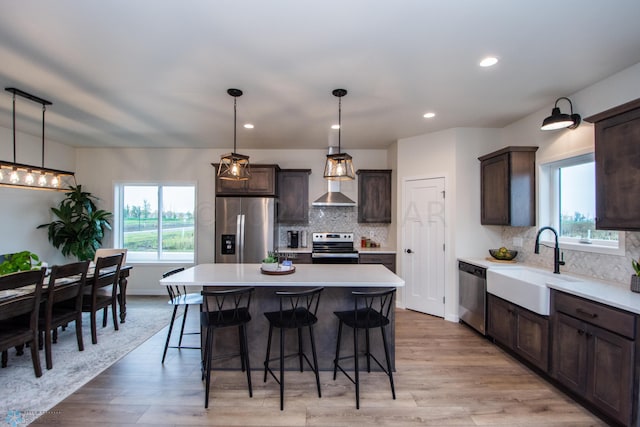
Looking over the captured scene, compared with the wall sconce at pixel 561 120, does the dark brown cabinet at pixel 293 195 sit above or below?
below

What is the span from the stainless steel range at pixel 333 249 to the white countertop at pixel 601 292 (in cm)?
271

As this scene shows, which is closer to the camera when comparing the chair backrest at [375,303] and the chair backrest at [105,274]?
the chair backrest at [375,303]

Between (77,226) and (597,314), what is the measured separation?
6.74 metres

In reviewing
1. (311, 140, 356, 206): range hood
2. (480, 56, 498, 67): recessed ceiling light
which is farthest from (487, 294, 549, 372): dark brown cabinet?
(311, 140, 356, 206): range hood

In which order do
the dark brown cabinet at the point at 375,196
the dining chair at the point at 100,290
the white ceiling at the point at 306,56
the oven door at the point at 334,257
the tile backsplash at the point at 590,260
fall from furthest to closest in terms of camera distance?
1. the dark brown cabinet at the point at 375,196
2. the oven door at the point at 334,257
3. the dining chair at the point at 100,290
4. the tile backsplash at the point at 590,260
5. the white ceiling at the point at 306,56

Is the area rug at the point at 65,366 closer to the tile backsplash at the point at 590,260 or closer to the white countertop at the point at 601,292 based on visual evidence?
the white countertop at the point at 601,292

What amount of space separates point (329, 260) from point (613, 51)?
391cm

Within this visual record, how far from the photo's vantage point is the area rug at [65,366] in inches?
89.2

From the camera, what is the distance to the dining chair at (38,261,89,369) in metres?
2.77

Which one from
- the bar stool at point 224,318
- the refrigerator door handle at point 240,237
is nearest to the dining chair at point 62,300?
the bar stool at point 224,318

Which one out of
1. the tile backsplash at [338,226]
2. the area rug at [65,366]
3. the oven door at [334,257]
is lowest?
the area rug at [65,366]

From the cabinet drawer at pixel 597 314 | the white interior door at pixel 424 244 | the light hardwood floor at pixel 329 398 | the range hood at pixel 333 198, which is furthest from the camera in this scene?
the range hood at pixel 333 198

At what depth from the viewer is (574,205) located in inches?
125

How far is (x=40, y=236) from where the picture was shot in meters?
4.83
